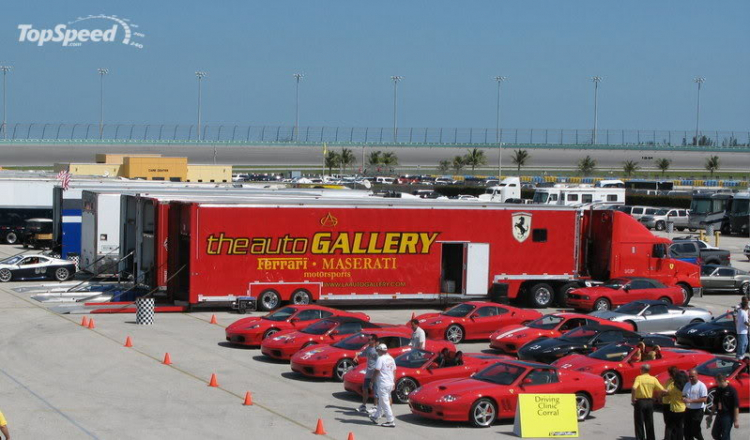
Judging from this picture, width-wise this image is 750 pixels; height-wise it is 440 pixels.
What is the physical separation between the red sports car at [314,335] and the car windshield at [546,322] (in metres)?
3.74

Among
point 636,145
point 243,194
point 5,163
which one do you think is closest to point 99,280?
point 243,194

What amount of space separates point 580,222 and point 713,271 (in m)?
6.52

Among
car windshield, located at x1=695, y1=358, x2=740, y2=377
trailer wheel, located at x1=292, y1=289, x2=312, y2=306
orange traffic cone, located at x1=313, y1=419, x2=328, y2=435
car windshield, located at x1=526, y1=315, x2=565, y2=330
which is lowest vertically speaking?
orange traffic cone, located at x1=313, y1=419, x2=328, y2=435

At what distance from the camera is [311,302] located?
3098cm

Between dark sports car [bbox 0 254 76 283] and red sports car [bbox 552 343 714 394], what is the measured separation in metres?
22.8

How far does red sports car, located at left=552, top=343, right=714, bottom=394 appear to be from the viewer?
19.5 metres

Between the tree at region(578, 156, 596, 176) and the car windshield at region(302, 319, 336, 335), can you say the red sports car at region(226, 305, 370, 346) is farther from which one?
A: the tree at region(578, 156, 596, 176)

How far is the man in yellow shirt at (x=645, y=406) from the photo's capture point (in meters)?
15.3

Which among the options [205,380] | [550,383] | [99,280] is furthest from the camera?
[99,280]

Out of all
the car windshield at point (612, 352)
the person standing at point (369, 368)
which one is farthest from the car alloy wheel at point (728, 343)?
the person standing at point (369, 368)

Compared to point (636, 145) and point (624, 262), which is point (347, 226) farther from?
point (636, 145)

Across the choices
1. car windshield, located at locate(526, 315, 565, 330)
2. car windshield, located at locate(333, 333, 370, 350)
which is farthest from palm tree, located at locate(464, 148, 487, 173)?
car windshield, located at locate(333, 333, 370, 350)

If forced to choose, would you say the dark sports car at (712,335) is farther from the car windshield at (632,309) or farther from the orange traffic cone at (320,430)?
the orange traffic cone at (320,430)

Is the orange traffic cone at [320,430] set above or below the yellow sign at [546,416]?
below
